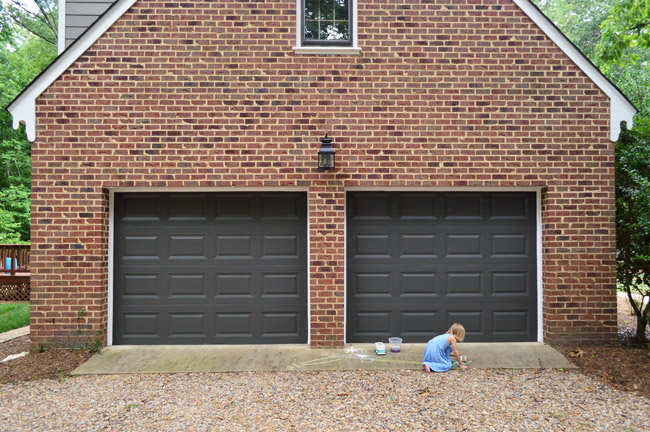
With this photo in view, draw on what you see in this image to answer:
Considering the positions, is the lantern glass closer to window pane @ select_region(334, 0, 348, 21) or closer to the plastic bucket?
window pane @ select_region(334, 0, 348, 21)

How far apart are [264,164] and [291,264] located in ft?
4.92

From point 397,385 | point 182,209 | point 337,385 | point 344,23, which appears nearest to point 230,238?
point 182,209

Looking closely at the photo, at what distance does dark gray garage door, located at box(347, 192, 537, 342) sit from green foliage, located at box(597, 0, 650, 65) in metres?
4.30

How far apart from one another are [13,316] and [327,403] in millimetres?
8148

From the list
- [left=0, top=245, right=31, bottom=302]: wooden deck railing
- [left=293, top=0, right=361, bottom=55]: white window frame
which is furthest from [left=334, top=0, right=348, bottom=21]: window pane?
[left=0, top=245, right=31, bottom=302]: wooden deck railing

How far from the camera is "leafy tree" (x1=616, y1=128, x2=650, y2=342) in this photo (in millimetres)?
6328

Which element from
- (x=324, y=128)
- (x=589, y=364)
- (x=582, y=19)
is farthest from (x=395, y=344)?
(x=582, y=19)

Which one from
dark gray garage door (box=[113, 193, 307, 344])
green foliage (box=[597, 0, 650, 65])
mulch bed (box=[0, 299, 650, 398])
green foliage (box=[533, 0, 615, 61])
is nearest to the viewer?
mulch bed (box=[0, 299, 650, 398])

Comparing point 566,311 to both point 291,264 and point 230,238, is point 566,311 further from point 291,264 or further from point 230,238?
point 230,238

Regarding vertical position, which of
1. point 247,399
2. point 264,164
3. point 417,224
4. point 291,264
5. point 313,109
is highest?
point 313,109

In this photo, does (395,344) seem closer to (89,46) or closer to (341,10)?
(341,10)

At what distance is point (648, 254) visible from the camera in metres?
6.37

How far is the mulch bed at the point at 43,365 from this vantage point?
Result: 5395mm

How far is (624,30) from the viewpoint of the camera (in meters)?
8.54
